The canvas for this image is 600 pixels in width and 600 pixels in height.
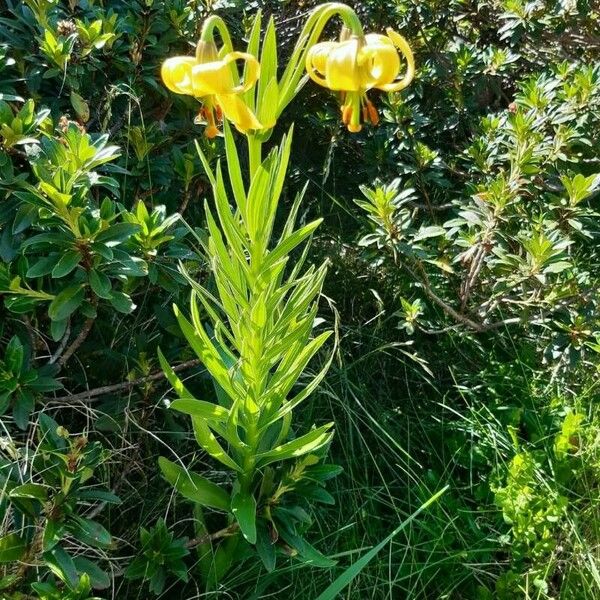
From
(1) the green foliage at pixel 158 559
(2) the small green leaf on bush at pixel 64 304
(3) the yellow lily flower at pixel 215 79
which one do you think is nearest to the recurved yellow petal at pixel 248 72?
(3) the yellow lily flower at pixel 215 79

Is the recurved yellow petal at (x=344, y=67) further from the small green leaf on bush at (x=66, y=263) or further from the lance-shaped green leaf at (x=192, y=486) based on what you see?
the lance-shaped green leaf at (x=192, y=486)

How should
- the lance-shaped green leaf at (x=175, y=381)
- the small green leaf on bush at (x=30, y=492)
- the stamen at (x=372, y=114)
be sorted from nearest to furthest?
the stamen at (x=372, y=114) → the small green leaf on bush at (x=30, y=492) → the lance-shaped green leaf at (x=175, y=381)

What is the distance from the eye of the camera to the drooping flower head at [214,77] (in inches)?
36.5

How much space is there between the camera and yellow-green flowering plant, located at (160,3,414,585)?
3.16 feet

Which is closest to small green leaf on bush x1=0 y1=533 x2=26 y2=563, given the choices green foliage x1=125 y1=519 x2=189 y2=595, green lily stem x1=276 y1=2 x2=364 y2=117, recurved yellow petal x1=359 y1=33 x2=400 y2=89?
green foliage x1=125 y1=519 x2=189 y2=595

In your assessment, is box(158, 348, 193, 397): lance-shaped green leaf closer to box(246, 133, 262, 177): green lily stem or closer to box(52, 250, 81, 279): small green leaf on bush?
box(52, 250, 81, 279): small green leaf on bush

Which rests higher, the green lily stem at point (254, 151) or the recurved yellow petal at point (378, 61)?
the recurved yellow petal at point (378, 61)

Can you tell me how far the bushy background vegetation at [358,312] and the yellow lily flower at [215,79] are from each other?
0.41 meters

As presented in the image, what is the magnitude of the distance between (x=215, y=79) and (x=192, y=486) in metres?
0.81

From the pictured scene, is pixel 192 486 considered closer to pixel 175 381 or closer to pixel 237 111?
pixel 175 381

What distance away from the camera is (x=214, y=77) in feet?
3.04

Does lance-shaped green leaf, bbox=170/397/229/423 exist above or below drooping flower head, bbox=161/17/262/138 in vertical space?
below

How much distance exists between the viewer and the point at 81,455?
126 cm

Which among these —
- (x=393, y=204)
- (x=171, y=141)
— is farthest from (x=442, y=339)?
(x=171, y=141)
